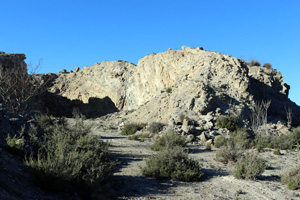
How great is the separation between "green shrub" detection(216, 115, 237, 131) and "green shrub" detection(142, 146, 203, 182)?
9.91m

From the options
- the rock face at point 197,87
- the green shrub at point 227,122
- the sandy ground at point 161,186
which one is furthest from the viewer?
the rock face at point 197,87

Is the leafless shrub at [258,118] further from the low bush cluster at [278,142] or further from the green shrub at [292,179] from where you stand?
the green shrub at [292,179]

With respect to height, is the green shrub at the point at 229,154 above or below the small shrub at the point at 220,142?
below

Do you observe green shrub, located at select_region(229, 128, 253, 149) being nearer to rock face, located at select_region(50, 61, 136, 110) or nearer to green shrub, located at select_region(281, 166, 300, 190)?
green shrub, located at select_region(281, 166, 300, 190)

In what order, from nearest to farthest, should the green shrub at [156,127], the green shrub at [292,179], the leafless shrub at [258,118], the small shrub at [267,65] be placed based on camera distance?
1. the green shrub at [292,179]
2. the green shrub at [156,127]
3. the leafless shrub at [258,118]
4. the small shrub at [267,65]

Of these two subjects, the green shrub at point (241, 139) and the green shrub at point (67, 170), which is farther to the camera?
the green shrub at point (241, 139)

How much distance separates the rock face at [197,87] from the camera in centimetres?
2142

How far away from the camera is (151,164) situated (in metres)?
9.06

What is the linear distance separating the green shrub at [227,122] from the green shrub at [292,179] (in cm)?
932

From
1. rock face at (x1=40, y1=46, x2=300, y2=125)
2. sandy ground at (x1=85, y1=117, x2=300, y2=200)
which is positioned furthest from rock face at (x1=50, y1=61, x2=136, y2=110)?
sandy ground at (x1=85, y1=117, x2=300, y2=200)

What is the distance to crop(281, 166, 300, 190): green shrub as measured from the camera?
8391 millimetres

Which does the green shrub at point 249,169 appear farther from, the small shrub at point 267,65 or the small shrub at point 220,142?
the small shrub at point 267,65

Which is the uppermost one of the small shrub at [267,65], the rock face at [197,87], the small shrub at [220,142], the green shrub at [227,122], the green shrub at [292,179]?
the small shrub at [267,65]

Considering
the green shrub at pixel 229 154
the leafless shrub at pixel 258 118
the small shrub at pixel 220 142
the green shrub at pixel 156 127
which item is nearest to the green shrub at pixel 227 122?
the leafless shrub at pixel 258 118
